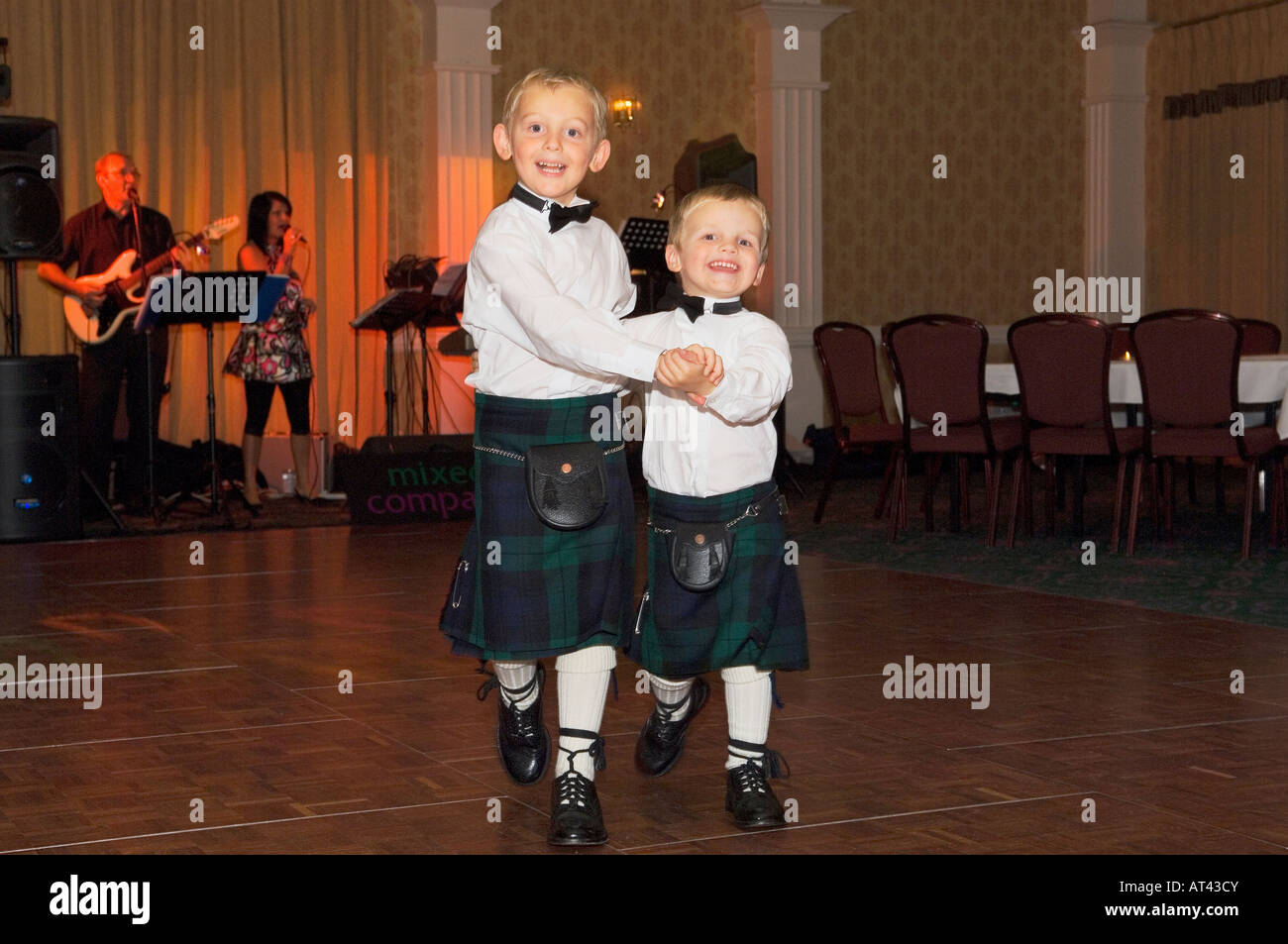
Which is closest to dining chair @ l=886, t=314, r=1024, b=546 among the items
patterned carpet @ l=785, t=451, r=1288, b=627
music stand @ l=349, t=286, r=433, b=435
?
patterned carpet @ l=785, t=451, r=1288, b=627

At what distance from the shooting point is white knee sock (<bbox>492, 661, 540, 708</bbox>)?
2.68 m

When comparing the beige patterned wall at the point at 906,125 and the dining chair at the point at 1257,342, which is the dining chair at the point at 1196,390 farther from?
the beige patterned wall at the point at 906,125

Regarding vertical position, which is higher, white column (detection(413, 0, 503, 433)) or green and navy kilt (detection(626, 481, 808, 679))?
white column (detection(413, 0, 503, 433))

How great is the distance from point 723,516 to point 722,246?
1.35 feet

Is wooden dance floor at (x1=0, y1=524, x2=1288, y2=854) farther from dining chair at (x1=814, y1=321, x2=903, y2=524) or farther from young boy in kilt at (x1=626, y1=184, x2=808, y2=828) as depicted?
dining chair at (x1=814, y1=321, x2=903, y2=524)

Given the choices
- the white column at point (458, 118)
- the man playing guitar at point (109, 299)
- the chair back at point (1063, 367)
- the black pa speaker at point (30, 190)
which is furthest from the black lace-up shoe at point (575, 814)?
the white column at point (458, 118)

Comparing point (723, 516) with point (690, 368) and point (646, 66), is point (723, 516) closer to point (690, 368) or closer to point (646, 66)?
point (690, 368)

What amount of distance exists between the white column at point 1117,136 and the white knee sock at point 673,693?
363 inches

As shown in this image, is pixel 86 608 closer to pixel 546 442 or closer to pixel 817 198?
pixel 546 442

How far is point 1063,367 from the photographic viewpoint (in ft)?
20.2

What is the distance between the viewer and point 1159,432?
604 cm

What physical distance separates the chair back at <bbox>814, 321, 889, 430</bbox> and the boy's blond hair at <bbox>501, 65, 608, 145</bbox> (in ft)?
15.7
